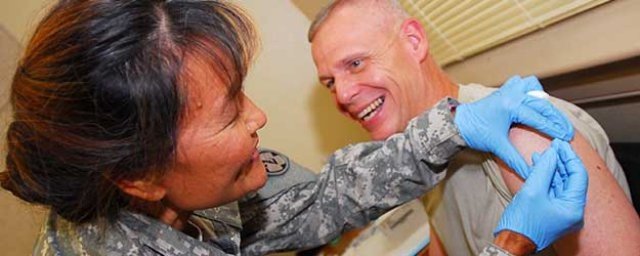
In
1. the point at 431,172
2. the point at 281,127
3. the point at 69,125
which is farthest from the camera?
the point at 281,127

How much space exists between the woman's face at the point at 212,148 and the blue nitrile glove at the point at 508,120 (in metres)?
0.40

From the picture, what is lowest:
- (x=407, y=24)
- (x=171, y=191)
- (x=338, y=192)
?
(x=338, y=192)

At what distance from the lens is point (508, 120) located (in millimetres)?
887

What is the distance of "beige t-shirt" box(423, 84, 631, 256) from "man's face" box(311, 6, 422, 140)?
15 cm

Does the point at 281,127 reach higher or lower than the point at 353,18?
lower

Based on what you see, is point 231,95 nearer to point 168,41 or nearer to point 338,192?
point 168,41

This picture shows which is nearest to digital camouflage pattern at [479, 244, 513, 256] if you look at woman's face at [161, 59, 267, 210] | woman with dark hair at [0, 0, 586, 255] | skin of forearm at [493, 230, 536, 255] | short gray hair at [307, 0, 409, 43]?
skin of forearm at [493, 230, 536, 255]

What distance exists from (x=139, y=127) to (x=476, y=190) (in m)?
0.73

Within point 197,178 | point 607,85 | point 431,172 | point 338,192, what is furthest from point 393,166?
point 607,85

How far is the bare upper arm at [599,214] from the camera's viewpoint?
33.1 inches

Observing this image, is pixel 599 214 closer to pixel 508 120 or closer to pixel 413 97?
pixel 508 120

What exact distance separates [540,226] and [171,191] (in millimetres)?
661

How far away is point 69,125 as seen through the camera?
2.39 ft

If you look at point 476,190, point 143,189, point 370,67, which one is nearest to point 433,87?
point 370,67
